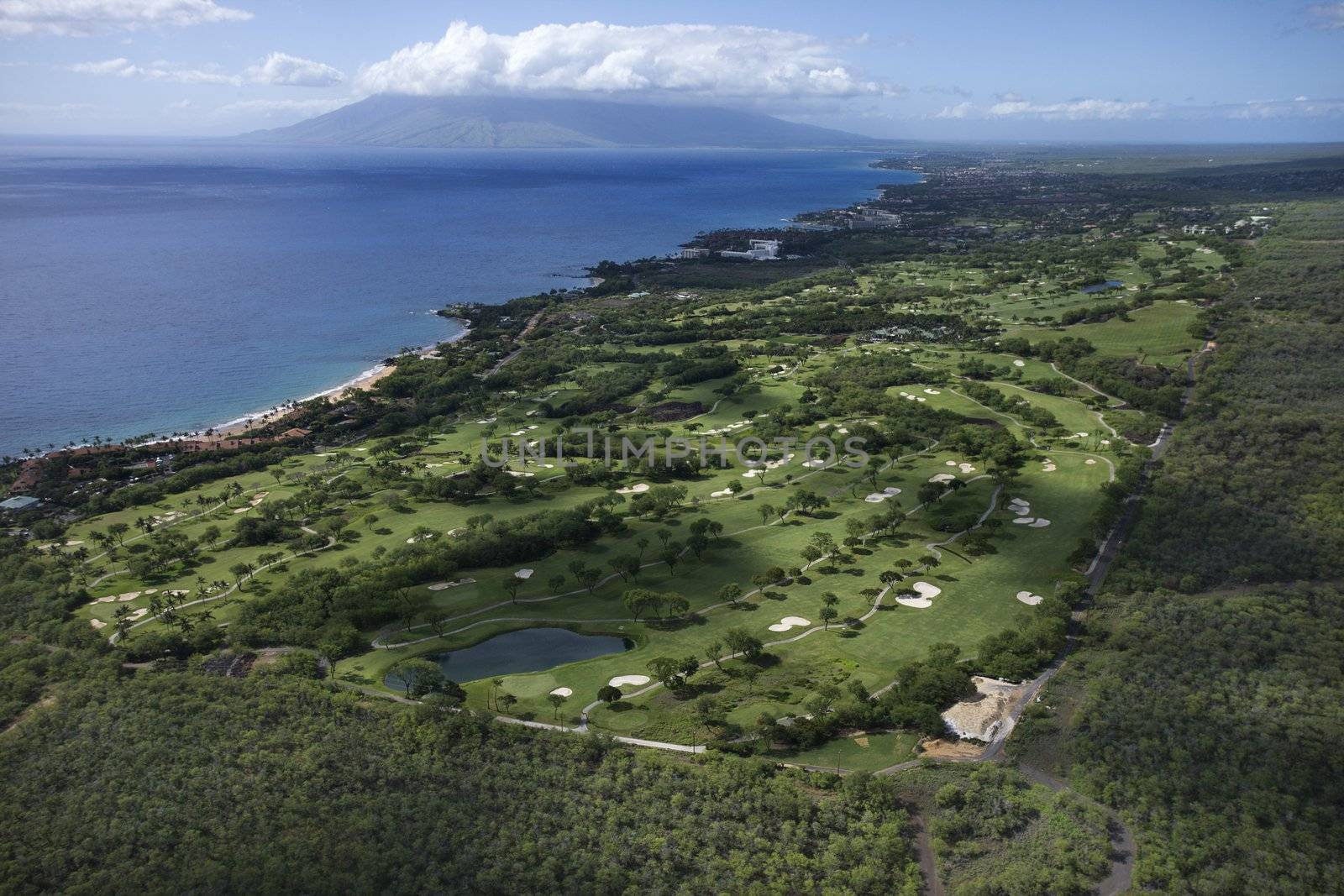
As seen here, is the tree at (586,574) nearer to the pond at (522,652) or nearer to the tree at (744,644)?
the pond at (522,652)

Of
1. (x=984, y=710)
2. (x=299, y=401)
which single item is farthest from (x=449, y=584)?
(x=299, y=401)

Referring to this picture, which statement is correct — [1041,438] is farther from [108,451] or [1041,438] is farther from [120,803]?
[108,451]


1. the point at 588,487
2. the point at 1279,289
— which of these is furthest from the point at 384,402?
the point at 1279,289

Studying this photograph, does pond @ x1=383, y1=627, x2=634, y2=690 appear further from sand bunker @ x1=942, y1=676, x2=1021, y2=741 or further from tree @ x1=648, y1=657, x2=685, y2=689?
sand bunker @ x1=942, y1=676, x2=1021, y2=741

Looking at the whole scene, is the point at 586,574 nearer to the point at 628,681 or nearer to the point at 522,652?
the point at 522,652

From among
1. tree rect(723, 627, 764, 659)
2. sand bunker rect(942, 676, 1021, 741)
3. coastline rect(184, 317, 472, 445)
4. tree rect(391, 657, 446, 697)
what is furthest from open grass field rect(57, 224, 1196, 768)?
coastline rect(184, 317, 472, 445)
